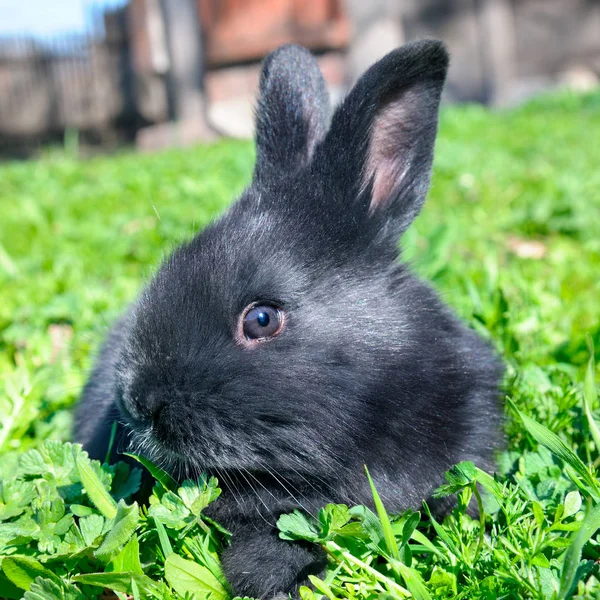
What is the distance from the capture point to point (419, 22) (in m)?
16.5

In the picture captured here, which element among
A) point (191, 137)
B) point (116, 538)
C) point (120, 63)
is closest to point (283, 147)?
point (116, 538)

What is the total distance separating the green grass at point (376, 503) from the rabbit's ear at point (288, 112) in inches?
15.6

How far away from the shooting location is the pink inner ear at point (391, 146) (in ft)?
7.71

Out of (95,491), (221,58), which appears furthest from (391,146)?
(221,58)

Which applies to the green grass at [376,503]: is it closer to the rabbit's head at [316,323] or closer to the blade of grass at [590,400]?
the blade of grass at [590,400]

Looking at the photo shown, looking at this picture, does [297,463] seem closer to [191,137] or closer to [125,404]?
[125,404]

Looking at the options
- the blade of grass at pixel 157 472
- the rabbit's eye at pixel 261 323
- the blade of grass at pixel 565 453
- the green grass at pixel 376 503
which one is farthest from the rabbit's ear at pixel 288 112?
the blade of grass at pixel 565 453

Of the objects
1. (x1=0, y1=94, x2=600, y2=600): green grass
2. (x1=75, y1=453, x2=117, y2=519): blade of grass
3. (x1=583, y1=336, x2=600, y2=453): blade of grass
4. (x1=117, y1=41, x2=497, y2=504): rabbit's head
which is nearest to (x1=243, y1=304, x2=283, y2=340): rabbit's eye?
(x1=117, y1=41, x2=497, y2=504): rabbit's head

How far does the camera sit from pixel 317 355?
198 cm

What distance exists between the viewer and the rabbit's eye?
1.99 meters

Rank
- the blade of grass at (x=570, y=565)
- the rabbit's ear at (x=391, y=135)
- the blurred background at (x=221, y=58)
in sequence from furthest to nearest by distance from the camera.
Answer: the blurred background at (x=221, y=58)
the rabbit's ear at (x=391, y=135)
the blade of grass at (x=570, y=565)

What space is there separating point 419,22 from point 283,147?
15.3 metres

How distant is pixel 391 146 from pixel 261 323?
817mm

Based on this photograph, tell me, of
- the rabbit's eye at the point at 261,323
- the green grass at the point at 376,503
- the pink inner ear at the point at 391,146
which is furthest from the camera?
the pink inner ear at the point at 391,146
